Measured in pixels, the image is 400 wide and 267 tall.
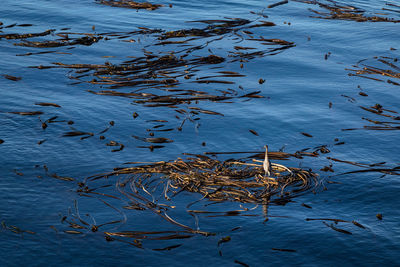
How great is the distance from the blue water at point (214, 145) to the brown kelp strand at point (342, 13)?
1466mm

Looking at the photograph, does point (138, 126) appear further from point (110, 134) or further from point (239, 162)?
point (239, 162)

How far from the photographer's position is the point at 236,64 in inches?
378

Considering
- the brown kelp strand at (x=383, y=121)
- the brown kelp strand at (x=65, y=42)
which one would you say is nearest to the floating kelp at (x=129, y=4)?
the brown kelp strand at (x=65, y=42)

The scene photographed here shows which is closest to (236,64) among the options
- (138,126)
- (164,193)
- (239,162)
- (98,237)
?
(138,126)

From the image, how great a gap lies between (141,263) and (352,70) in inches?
259

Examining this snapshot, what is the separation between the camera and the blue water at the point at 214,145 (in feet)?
15.1

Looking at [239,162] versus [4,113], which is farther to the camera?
[4,113]

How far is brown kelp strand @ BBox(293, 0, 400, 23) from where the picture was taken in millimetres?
13509

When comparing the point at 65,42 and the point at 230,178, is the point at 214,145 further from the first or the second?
the point at 65,42

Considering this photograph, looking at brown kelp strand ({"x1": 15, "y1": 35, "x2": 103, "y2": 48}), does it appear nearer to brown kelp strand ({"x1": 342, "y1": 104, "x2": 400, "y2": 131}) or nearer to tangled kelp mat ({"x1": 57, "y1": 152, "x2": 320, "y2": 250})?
tangled kelp mat ({"x1": 57, "y1": 152, "x2": 320, "y2": 250})

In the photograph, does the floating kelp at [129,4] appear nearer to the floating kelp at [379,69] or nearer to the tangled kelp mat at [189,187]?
the floating kelp at [379,69]

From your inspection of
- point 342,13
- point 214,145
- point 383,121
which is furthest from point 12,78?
point 342,13

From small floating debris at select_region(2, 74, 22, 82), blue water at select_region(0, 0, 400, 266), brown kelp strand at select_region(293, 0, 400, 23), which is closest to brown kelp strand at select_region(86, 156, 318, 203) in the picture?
blue water at select_region(0, 0, 400, 266)

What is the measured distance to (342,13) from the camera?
45.8 feet
